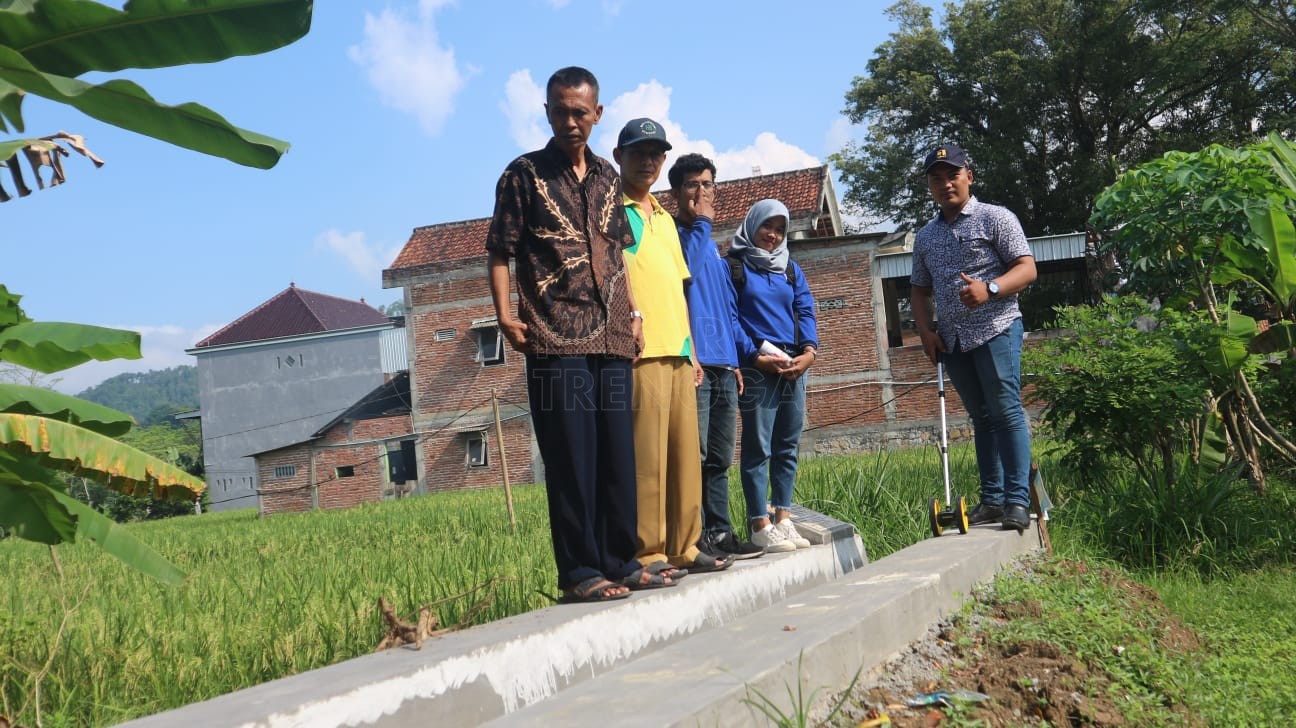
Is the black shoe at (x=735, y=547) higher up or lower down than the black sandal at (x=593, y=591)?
lower down

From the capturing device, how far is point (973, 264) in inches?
195

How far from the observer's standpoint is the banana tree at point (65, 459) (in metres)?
2.99

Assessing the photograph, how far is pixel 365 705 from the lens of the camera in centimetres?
213

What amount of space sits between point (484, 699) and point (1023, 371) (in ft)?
16.5

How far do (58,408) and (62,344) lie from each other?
215mm

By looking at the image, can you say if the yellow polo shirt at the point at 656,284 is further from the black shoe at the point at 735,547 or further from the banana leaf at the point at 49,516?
the banana leaf at the point at 49,516

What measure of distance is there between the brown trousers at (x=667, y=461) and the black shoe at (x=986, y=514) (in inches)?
70.5

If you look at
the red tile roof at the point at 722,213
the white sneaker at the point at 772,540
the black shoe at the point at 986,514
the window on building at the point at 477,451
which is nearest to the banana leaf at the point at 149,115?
the white sneaker at the point at 772,540

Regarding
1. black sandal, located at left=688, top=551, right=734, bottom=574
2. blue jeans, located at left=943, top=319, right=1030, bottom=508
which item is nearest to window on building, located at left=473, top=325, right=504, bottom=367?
blue jeans, located at left=943, top=319, right=1030, bottom=508

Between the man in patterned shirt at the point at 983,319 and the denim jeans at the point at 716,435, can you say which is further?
the man in patterned shirt at the point at 983,319

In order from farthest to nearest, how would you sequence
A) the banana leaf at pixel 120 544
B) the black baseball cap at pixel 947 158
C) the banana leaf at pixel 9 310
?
the black baseball cap at pixel 947 158 < the banana leaf at pixel 9 310 < the banana leaf at pixel 120 544

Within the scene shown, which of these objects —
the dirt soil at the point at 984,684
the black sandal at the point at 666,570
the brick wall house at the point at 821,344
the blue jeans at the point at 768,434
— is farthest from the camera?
the brick wall house at the point at 821,344

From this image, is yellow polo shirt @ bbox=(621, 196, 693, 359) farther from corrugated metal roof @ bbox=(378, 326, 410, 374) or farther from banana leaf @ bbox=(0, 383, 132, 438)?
corrugated metal roof @ bbox=(378, 326, 410, 374)

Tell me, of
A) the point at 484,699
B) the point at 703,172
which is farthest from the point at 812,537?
the point at 484,699
